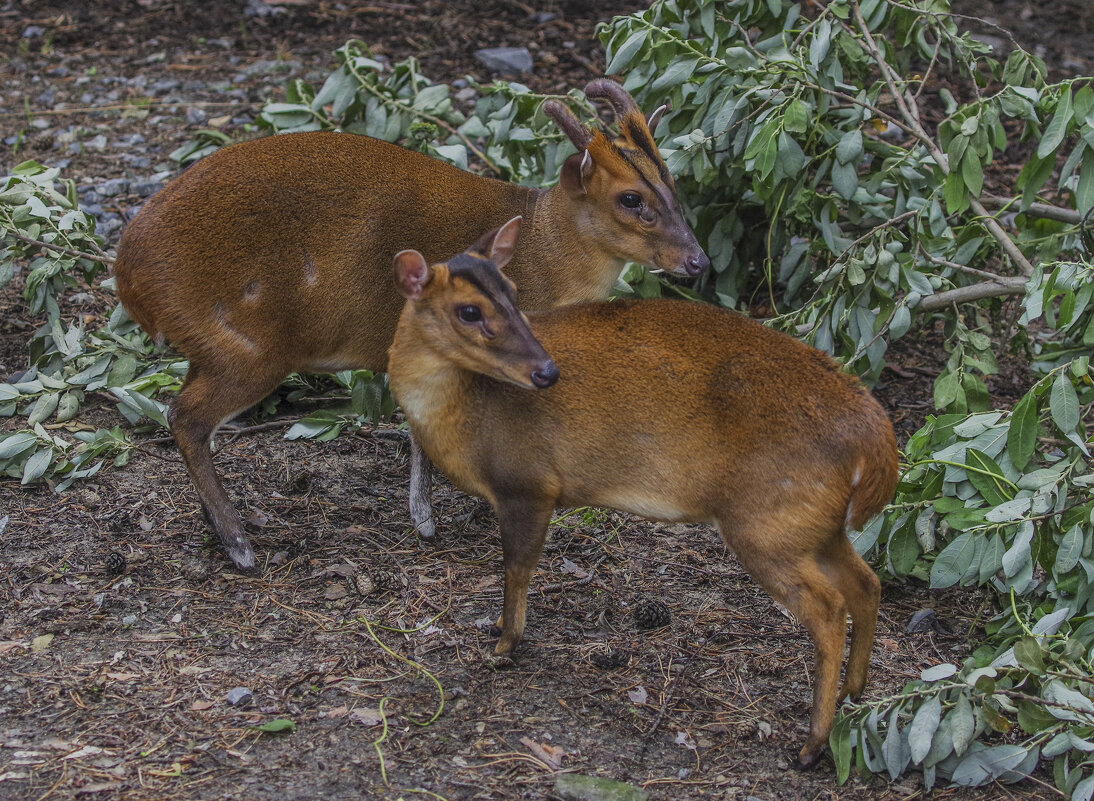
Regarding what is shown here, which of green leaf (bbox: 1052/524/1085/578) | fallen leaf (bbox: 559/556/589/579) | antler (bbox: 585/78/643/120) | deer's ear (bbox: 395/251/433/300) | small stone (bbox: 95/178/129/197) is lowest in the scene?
small stone (bbox: 95/178/129/197)

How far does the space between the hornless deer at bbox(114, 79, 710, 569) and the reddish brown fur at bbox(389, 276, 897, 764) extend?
2.21 feet

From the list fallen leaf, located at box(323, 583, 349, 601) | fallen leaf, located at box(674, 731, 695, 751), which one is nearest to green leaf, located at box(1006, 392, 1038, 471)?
fallen leaf, located at box(674, 731, 695, 751)

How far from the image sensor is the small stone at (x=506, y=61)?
359 inches

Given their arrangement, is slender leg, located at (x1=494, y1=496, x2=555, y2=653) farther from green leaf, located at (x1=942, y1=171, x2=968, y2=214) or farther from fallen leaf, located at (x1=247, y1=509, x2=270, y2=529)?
green leaf, located at (x1=942, y1=171, x2=968, y2=214)

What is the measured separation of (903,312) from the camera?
5.45m

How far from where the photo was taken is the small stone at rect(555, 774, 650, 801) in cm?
363

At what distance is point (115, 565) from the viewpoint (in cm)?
471

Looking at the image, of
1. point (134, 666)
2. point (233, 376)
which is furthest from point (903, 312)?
point (134, 666)

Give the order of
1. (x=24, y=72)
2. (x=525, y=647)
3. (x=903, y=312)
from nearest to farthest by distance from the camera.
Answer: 1. (x=525, y=647)
2. (x=903, y=312)
3. (x=24, y=72)

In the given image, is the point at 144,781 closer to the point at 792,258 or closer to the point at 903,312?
the point at 903,312

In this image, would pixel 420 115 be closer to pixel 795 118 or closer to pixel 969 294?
pixel 795 118

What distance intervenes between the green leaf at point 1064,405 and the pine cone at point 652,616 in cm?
158

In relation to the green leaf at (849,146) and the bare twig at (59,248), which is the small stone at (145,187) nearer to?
the bare twig at (59,248)

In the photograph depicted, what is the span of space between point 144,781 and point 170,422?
5.40ft
